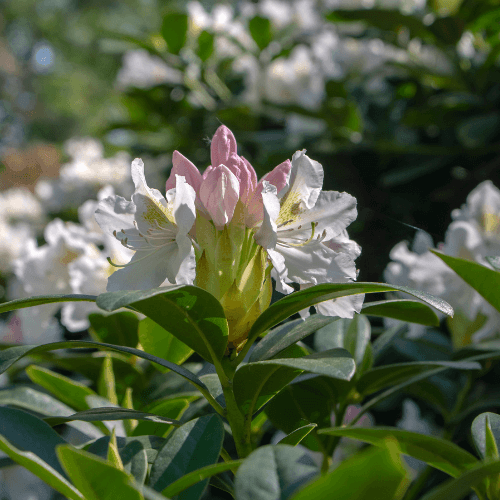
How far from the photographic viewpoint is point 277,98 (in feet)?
6.70

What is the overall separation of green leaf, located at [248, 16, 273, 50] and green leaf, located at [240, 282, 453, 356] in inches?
63.4

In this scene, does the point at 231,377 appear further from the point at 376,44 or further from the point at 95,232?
the point at 376,44

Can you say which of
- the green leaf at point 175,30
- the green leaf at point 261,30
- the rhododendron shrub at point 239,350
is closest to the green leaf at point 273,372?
the rhododendron shrub at point 239,350

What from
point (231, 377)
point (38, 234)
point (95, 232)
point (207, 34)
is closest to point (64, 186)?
point (38, 234)

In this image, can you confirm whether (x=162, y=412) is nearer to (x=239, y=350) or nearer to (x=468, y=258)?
(x=239, y=350)

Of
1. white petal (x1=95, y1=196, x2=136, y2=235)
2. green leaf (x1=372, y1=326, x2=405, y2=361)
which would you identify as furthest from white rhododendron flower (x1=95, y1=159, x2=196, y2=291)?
green leaf (x1=372, y1=326, x2=405, y2=361)

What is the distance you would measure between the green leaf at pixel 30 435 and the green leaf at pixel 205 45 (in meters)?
1.55

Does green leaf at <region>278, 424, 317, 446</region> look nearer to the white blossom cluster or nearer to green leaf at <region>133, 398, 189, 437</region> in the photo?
green leaf at <region>133, 398, 189, 437</region>

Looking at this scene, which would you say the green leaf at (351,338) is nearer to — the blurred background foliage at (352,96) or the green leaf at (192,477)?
the blurred background foliage at (352,96)

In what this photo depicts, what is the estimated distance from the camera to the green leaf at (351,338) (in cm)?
69

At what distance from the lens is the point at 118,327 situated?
81 centimetres

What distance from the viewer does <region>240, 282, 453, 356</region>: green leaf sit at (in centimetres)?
43

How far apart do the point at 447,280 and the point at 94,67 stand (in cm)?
1275

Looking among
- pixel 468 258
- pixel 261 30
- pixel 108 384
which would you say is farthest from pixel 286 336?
pixel 261 30
